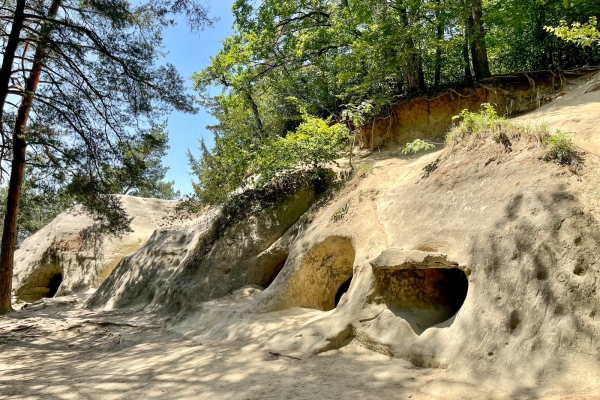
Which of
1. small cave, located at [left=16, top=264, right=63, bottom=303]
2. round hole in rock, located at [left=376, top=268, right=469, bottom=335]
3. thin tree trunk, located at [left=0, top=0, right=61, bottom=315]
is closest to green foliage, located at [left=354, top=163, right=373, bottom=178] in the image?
round hole in rock, located at [left=376, top=268, right=469, bottom=335]

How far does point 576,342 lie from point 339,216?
4.52 meters

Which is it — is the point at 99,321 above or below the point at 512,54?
below

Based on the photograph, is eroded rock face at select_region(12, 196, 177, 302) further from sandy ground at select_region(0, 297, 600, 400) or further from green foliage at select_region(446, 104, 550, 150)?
green foliage at select_region(446, 104, 550, 150)

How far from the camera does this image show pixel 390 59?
1060cm

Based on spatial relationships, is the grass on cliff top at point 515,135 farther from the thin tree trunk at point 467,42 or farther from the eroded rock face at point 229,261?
the thin tree trunk at point 467,42

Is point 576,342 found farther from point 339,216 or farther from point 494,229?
point 339,216

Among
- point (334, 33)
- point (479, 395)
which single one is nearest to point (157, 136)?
point (334, 33)

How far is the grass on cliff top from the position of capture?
5027 millimetres

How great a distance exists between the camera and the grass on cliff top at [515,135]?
503cm

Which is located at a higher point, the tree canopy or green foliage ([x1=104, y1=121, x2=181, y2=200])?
the tree canopy

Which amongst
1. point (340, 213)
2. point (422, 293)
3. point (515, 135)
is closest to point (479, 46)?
point (515, 135)

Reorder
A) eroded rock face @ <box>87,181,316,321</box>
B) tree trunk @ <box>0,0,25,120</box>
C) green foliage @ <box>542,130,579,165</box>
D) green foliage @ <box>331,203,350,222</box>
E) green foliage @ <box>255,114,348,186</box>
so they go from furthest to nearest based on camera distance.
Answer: green foliage @ <box>255,114,348,186</box>, eroded rock face @ <box>87,181,316,321</box>, tree trunk @ <box>0,0,25,120</box>, green foliage @ <box>331,203,350,222</box>, green foliage @ <box>542,130,579,165</box>

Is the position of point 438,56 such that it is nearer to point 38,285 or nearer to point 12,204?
point 12,204

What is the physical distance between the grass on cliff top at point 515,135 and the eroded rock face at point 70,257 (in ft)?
45.8
